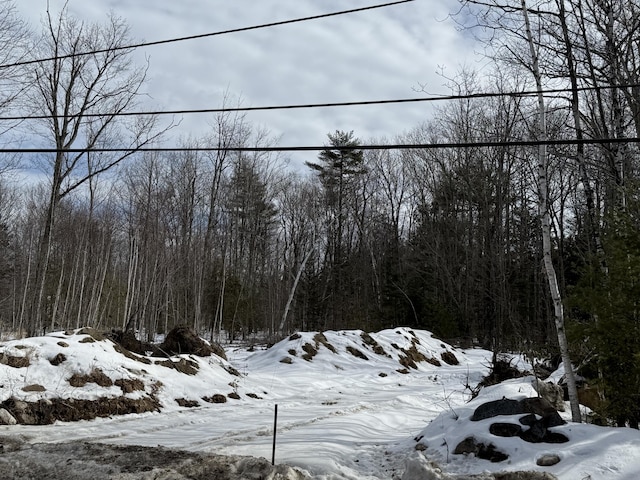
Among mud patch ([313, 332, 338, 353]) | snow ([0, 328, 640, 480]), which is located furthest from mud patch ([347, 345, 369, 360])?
snow ([0, 328, 640, 480])

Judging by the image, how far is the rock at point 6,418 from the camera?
738 centimetres

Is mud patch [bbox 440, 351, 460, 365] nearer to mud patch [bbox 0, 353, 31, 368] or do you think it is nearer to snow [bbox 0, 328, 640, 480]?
snow [bbox 0, 328, 640, 480]

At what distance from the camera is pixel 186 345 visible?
47.1 ft

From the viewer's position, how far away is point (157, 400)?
9859 millimetres

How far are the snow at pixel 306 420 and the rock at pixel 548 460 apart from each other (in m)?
0.06

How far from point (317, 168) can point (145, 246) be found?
16088 millimetres

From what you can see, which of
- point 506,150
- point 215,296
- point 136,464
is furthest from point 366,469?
point 215,296

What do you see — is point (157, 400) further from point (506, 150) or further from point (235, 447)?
point (506, 150)

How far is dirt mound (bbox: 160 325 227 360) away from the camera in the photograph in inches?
561

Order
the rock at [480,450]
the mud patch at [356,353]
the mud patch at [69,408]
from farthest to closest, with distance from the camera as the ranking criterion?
1. the mud patch at [356,353]
2. the mud patch at [69,408]
3. the rock at [480,450]

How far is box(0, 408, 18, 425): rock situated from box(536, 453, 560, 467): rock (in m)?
7.51

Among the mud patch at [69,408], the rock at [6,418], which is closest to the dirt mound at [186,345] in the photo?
the mud patch at [69,408]

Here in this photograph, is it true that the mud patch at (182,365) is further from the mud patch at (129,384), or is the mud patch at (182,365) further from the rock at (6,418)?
the rock at (6,418)

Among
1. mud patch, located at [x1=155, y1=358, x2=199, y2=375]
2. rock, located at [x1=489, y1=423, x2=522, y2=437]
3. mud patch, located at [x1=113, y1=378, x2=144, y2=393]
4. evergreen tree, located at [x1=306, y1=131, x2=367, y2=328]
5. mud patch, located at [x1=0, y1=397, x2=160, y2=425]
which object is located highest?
evergreen tree, located at [x1=306, y1=131, x2=367, y2=328]
